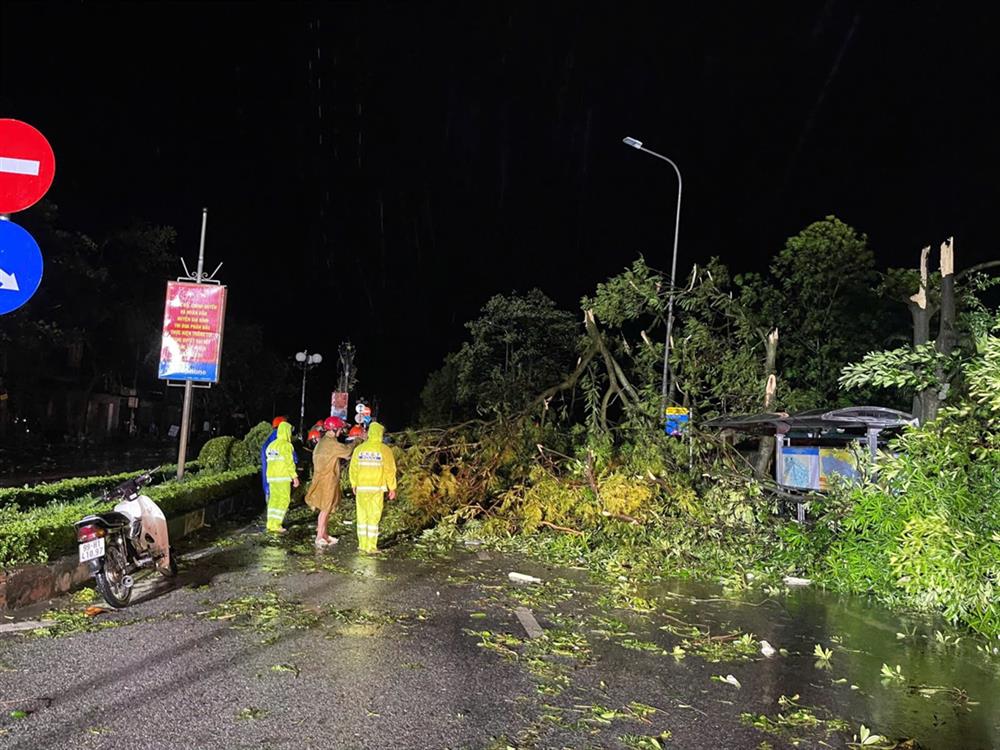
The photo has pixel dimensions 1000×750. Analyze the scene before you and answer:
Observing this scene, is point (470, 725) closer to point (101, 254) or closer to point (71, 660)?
point (71, 660)

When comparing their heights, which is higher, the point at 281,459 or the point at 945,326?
the point at 945,326

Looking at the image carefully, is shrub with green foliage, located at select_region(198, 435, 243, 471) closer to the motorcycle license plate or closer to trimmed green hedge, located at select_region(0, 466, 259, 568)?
Result: trimmed green hedge, located at select_region(0, 466, 259, 568)

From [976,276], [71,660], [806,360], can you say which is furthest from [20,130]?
[806,360]

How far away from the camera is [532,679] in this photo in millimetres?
4969

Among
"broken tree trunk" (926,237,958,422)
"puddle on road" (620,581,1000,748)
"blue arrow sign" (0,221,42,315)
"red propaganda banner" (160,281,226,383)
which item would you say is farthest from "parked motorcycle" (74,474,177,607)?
"broken tree trunk" (926,237,958,422)

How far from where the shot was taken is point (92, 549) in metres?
6.01

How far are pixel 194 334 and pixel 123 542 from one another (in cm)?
621

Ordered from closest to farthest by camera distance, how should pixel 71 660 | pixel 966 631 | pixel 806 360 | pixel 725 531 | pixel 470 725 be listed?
pixel 470 725 < pixel 71 660 < pixel 966 631 < pixel 725 531 < pixel 806 360

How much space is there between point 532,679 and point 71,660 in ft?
9.32

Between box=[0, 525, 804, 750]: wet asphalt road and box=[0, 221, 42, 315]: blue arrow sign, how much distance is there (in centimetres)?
213

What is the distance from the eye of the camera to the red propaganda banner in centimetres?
1212

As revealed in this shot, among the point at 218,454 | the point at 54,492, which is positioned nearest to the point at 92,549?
the point at 54,492

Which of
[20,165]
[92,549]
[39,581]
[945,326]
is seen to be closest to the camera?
[20,165]

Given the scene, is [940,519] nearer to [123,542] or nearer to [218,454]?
[123,542]
